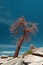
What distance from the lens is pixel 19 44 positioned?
29328 millimetres

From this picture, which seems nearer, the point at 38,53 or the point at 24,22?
the point at 38,53

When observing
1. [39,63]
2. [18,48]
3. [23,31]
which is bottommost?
[39,63]

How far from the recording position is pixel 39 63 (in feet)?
69.8

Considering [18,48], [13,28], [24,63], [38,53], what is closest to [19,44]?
[18,48]

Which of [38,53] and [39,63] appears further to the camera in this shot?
[38,53]

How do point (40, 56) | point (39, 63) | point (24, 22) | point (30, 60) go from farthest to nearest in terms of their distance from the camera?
1. point (24, 22)
2. point (40, 56)
3. point (30, 60)
4. point (39, 63)

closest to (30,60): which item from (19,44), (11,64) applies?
(11,64)

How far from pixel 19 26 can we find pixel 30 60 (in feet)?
25.6

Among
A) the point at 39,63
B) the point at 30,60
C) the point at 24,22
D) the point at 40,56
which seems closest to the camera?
the point at 39,63

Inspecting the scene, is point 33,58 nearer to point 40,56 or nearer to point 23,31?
point 40,56

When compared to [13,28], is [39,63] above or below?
below

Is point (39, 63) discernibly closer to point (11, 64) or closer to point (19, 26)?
point (11, 64)

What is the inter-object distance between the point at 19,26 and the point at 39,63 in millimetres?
9308

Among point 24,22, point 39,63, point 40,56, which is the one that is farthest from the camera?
point 24,22
